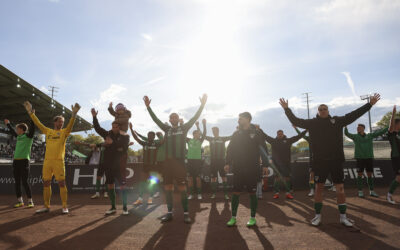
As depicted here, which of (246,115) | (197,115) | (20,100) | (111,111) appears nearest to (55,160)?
(111,111)

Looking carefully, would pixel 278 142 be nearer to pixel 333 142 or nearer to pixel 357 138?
pixel 357 138

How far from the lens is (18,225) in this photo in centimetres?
504

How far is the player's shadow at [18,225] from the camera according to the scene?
395cm

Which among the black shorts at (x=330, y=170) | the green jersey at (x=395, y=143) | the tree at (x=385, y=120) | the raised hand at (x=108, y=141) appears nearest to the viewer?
the black shorts at (x=330, y=170)

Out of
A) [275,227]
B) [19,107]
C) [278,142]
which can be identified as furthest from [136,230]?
[19,107]

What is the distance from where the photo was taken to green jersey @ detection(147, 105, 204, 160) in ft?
18.1

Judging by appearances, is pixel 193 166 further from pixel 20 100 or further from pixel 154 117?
pixel 20 100

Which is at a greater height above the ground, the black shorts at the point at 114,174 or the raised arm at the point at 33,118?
the raised arm at the point at 33,118

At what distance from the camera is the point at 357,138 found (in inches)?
358

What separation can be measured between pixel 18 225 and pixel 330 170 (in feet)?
19.8

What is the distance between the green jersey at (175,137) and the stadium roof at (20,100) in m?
21.2

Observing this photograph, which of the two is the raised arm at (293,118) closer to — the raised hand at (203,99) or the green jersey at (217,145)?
the raised hand at (203,99)

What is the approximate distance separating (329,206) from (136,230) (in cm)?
520

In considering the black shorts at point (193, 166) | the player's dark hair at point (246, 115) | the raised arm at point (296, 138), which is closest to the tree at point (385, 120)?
the raised arm at point (296, 138)
